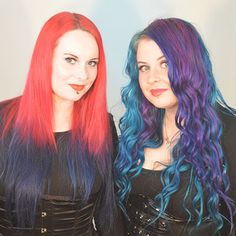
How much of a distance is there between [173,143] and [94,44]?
0.52 m

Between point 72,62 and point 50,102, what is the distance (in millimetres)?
185

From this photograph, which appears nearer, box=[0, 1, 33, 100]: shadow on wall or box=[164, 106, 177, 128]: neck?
box=[164, 106, 177, 128]: neck

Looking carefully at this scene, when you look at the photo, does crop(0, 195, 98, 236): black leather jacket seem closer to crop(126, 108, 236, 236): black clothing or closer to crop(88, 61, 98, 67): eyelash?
crop(126, 108, 236, 236): black clothing

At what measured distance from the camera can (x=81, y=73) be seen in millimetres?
1296

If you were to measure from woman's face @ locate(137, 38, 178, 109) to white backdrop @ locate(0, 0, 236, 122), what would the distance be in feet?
1.69

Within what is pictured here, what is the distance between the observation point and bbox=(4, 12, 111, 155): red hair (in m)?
1.29

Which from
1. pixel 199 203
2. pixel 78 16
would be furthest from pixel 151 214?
pixel 78 16

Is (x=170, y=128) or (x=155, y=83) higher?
(x=155, y=83)

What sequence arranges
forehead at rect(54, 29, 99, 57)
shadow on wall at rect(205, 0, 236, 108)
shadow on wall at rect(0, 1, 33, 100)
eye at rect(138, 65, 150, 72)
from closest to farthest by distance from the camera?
forehead at rect(54, 29, 99, 57)
eye at rect(138, 65, 150, 72)
shadow on wall at rect(0, 1, 33, 100)
shadow on wall at rect(205, 0, 236, 108)

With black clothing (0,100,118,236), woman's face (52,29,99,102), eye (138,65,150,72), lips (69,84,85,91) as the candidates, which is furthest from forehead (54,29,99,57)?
black clothing (0,100,118,236)

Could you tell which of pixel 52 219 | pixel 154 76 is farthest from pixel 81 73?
pixel 52 219

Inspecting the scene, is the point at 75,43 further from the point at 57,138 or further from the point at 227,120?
the point at 227,120

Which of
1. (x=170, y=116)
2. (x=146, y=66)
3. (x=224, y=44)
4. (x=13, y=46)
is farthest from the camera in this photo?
(x=224, y=44)

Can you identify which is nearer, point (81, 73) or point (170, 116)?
→ point (81, 73)
